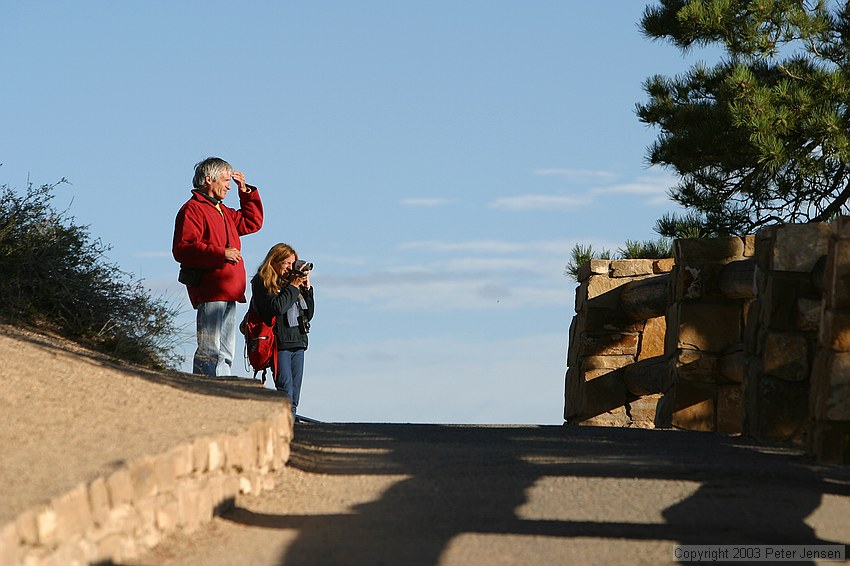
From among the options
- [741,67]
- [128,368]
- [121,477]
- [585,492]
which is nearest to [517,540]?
[585,492]

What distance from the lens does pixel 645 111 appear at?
15.6 meters

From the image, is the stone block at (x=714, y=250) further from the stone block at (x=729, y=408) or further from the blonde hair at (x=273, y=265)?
the blonde hair at (x=273, y=265)

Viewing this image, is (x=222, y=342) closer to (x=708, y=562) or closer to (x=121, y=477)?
(x=121, y=477)

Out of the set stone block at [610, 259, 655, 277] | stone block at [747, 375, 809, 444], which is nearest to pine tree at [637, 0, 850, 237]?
stone block at [610, 259, 655, 277]

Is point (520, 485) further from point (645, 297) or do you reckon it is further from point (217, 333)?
point (645, 297)

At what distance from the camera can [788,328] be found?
8.95 meters

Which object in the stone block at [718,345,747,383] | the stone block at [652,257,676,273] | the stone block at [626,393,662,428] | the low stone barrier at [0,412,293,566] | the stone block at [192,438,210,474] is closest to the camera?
the low stone barrier at [0,412,293,566]

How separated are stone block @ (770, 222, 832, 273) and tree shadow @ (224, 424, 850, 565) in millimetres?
1351

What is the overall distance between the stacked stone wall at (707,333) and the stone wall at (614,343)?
253 cm

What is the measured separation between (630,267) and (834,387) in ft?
22.5

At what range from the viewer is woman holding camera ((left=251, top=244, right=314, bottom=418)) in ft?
31.2

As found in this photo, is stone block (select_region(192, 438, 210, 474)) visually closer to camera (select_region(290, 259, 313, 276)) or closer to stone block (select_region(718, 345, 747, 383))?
camera (select_region(290, 259, 313, 276))

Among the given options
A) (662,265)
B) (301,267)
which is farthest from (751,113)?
(301,267)

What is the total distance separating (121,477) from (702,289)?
7450 mm
